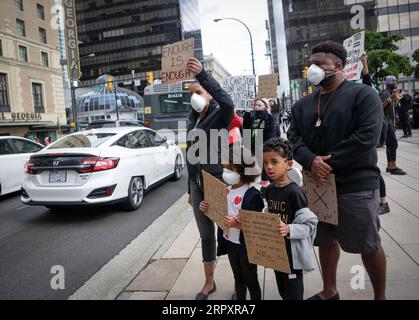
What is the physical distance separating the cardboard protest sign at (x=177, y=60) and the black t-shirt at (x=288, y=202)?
1318mm

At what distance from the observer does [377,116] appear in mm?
2375

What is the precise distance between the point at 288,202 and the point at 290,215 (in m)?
0.09

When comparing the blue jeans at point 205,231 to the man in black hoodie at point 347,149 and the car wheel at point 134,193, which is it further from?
the car wheel at point 134,193

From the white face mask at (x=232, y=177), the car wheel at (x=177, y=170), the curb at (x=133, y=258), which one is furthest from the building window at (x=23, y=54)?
the white face mask at (x=232, y=177)

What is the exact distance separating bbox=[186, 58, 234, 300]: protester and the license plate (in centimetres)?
327

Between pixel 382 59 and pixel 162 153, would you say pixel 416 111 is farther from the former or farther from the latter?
pixel 162 153

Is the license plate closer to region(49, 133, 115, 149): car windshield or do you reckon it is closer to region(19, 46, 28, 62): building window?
region(49, 133, 115, 149): car windshield

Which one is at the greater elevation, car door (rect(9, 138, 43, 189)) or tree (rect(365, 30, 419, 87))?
tree (rect(365, 30, 419, 87))

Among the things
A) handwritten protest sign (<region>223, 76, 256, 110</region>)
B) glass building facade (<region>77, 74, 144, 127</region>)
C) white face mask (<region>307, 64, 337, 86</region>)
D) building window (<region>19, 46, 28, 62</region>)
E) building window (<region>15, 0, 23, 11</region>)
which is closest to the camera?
white face mask (<region>307, 64, 337, 86</region>)

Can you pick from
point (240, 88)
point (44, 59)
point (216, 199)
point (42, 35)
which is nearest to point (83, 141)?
point (216, 199)

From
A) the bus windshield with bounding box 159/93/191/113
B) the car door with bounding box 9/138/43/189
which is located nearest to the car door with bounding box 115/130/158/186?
the car door with bounding box 9/138/43/189

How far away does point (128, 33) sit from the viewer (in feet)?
307

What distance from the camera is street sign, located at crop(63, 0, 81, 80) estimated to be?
2679 centimetres

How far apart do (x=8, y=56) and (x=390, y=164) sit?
36.4 metres
